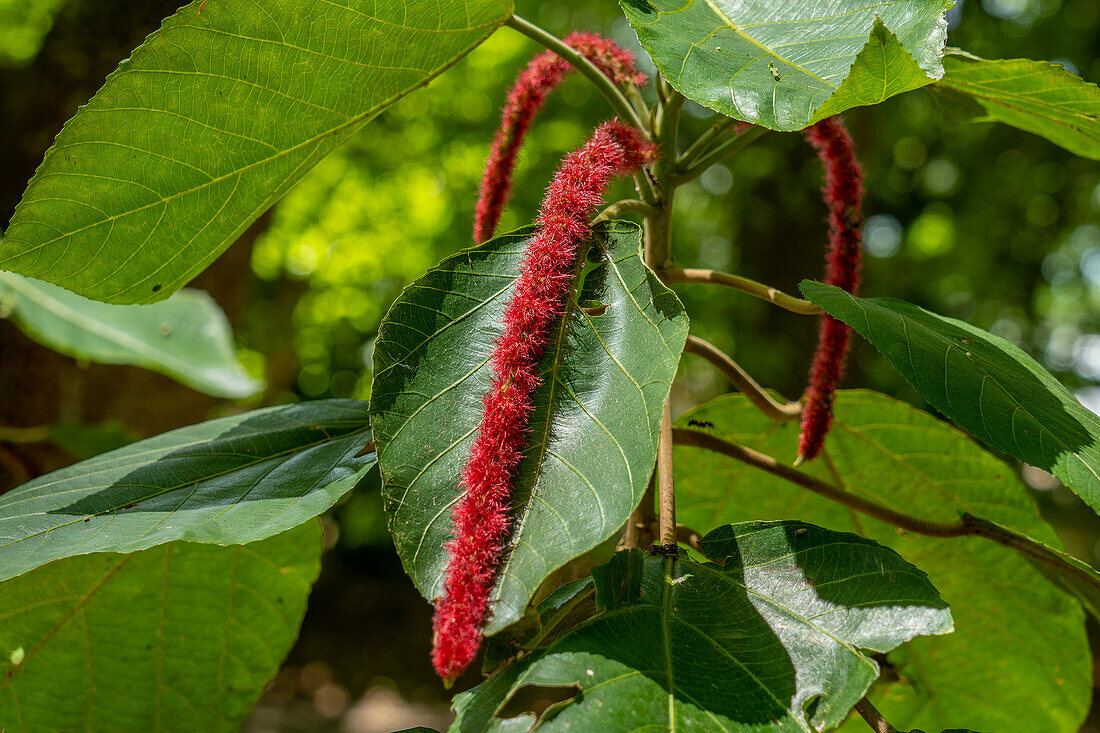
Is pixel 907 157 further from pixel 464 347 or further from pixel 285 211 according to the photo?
pixel 464 347

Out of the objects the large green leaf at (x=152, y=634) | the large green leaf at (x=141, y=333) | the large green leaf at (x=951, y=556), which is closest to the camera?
the large green leaf at (x=152, y=634)

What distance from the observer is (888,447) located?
1140 millimetres

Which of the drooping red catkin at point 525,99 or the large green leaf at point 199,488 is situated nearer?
the large green leaf at point 199,488

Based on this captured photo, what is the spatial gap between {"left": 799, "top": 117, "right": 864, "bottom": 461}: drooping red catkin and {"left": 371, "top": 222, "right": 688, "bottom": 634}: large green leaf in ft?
0.94

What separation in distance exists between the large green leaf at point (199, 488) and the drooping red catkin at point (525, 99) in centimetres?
28

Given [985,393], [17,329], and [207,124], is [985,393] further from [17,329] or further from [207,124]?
[17,329]

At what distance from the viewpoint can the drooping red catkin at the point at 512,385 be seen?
0.51 metres

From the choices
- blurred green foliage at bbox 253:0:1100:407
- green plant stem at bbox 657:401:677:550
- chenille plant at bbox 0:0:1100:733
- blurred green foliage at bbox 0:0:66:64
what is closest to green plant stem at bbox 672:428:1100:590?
chenille plant at bbox 0:0:1100:733

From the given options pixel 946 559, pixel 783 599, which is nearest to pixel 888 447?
pixel 946 559

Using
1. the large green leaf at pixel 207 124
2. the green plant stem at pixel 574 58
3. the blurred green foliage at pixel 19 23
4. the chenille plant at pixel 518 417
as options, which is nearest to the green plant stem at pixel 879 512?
the chenille plant at pixel 518 417

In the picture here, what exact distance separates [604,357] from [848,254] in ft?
1.21

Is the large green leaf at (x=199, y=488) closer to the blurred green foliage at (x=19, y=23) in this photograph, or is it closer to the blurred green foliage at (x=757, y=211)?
the blurred green foliage at (x=757, y=211)

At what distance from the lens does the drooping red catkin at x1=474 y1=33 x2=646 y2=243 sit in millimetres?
852

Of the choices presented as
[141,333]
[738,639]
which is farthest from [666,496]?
[141,333]
